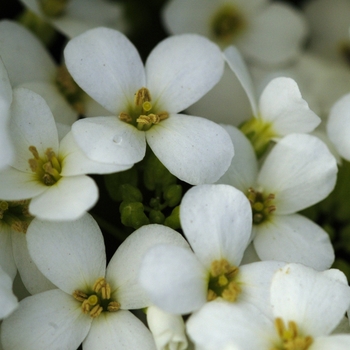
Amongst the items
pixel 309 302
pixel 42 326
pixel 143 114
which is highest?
pixel 143 114

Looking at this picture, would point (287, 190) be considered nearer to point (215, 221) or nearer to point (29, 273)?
point (215, 221)

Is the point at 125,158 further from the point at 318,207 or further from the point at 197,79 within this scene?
the point at 318,207

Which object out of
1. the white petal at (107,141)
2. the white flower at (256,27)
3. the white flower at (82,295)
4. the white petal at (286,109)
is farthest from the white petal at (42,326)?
the white flower at (256,27)

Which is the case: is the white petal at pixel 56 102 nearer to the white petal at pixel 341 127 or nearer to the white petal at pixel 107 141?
the white petal at pixel 107 141

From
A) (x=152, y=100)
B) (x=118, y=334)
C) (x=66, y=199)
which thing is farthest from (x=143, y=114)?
(x=118, y=334)

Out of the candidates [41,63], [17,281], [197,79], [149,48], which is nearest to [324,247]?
[197,79]

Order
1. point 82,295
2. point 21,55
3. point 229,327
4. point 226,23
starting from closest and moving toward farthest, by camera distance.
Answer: point 229,327 < point 82,295 < point 21,55 < point 226,23

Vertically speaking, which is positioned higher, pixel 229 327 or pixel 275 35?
pixel 275 35
